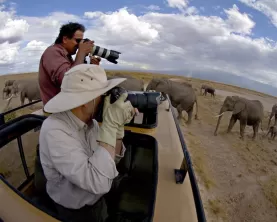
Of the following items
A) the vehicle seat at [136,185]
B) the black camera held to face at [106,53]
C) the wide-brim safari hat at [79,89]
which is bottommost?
the vehicle seat at [136,185]

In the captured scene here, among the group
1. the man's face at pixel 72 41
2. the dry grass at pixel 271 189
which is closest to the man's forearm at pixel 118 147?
the man's face at pixel 72 41

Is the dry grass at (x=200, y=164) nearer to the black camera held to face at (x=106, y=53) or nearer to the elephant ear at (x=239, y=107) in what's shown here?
the elephant ear at (x=239, y=107)

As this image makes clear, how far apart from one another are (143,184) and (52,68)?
1.30m

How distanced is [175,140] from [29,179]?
1373 mm

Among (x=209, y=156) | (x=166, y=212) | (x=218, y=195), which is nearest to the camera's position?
(x=166, y=212)

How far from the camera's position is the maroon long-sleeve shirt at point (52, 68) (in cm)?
239

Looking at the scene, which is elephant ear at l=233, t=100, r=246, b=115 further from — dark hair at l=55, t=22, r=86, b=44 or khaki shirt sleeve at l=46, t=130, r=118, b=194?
khaki shirt sleeve at l=46, t=130, r=118, b=194

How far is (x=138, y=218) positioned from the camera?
1.92 meters

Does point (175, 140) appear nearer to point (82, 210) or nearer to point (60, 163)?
point (82, 210)

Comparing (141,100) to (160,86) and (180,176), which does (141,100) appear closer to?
(180,176)

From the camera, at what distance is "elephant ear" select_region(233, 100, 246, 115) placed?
412 inches

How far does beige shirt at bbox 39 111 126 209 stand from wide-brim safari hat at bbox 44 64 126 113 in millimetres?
86

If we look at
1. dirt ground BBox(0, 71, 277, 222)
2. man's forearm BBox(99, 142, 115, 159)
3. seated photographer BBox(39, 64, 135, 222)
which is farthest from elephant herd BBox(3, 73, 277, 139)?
man's forearm BBox(99, 142, 115, 159)

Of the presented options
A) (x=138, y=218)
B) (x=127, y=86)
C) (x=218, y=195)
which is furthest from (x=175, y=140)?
(x=127, y=86)
